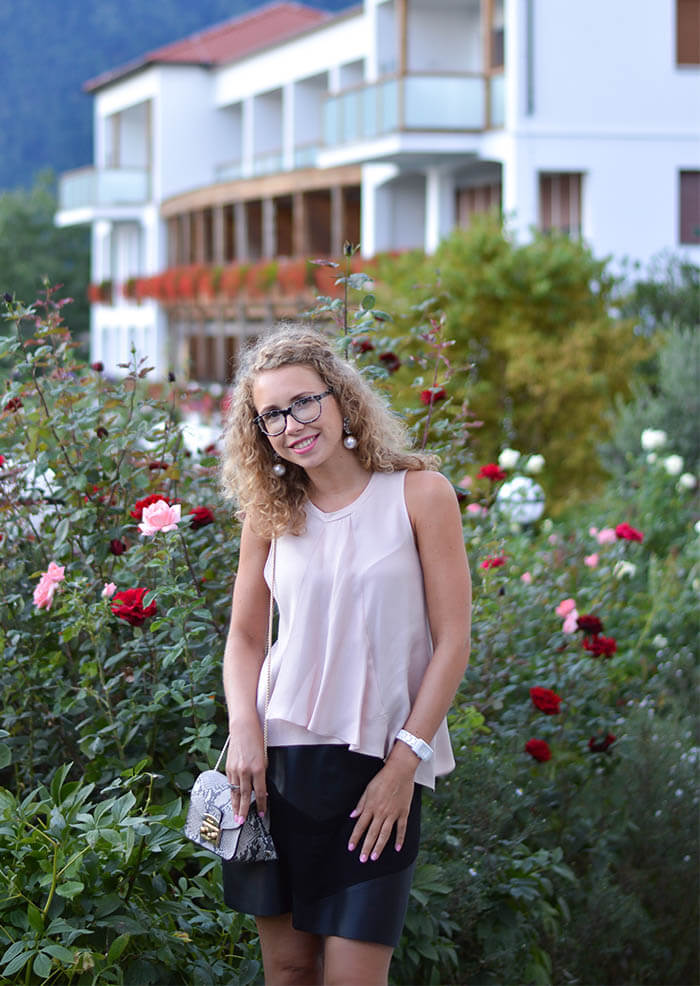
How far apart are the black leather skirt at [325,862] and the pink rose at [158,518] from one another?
0.85m

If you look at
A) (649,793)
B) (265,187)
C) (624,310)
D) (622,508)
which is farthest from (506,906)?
(265,187)

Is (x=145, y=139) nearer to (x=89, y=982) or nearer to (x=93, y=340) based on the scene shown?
(x=93, y=340)

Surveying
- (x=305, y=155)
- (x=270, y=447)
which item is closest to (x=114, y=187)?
(x=305, y=155)

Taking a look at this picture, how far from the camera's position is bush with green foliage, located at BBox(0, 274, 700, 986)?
11.0 ft

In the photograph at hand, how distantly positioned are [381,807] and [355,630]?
1.20 ft

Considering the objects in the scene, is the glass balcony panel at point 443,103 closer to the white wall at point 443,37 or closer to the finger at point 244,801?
the white wall at point 443,37

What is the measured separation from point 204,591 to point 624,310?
58.2ft

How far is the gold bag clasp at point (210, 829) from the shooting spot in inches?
120

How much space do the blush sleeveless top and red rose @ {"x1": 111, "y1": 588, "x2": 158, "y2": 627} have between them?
60 centimetres

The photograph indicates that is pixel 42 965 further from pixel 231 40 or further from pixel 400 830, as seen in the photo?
pixel 231 40

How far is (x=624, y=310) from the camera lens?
69.7 ft

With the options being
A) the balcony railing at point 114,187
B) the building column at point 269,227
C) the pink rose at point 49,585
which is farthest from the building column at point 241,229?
the pink rose at point 49,585

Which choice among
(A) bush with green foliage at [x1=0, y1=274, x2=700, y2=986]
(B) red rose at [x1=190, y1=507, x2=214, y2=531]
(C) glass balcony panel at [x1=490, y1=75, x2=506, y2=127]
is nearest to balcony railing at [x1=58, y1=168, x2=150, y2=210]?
(C) glass balcony panel at [x1=490, y1=75, x2=506, y2=127]

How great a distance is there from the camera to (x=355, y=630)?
118 inches
